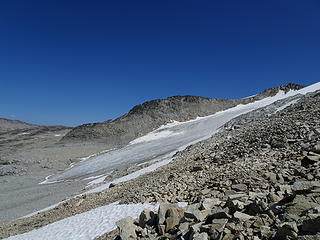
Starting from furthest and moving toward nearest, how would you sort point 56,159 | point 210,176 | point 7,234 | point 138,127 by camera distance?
point 138,127 → point 56,159 → point 7,234 → point 210,176

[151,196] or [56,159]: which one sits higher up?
[56,159]

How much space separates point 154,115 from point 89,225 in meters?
69.6

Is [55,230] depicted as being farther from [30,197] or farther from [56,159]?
[56,159]

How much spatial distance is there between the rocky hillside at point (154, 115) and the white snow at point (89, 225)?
56206mm

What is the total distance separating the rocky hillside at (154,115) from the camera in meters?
75.5

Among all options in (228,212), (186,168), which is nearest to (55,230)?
(186,168)

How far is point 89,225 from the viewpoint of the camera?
12.8 m

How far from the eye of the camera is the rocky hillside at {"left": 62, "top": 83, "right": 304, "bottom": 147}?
2973 inches

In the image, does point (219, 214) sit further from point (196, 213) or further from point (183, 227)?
point (183, 227)

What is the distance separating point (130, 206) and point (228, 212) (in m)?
7.17

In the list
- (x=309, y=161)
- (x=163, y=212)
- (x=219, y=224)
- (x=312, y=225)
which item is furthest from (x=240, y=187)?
(x=312, y=225)

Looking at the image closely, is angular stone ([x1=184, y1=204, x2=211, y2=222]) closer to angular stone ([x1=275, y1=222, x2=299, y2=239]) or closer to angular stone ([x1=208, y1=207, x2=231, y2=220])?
angular stone ([x1=208, y1=207, x2=231, y2=220])

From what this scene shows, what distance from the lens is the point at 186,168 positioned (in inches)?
663

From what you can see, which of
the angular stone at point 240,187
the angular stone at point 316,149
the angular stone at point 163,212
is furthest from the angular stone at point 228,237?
the angular stone at point 316,149
